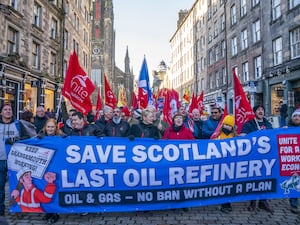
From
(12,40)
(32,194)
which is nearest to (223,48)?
(12,40)

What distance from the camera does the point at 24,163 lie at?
203 inches

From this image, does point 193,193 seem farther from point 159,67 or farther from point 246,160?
point 159,67

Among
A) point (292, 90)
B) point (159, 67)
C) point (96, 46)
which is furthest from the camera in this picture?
point (159, 67)

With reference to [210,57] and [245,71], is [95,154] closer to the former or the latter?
[245,71]

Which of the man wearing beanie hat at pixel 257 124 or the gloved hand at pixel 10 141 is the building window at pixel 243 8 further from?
the gloved hand at pixel 10 141

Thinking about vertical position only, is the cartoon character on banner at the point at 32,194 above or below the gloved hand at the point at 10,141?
below

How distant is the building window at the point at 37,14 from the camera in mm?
21156

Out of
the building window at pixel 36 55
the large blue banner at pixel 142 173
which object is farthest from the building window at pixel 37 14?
the large blue banner at pixel 142 173

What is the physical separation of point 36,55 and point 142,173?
62.6 feet

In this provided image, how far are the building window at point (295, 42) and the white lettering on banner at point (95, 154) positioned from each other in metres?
17.0

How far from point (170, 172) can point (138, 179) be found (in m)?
0.58

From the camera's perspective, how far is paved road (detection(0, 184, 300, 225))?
16.4 ft

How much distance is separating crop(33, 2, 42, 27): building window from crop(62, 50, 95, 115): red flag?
15.3 meters

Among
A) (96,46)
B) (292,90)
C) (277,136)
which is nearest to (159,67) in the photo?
(96,46)
